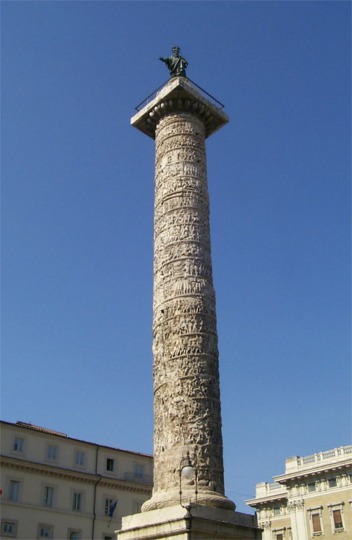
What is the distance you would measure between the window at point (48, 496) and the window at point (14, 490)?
1109 mm

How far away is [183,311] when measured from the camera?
941cm

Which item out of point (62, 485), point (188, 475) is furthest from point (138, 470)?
point (188, 475)

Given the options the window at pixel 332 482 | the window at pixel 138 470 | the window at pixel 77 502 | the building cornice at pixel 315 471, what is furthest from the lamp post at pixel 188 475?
the window at pixel 332 482

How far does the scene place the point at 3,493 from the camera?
62.8ft

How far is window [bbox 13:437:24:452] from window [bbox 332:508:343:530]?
13486 millimetres

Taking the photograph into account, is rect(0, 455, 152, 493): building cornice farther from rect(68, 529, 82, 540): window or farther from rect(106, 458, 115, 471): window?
rect(68, 529, 82, 540): window

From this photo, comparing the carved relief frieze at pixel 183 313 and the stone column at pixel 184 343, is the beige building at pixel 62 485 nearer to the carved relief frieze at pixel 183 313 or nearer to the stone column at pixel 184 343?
the stone column at pixel 184 343

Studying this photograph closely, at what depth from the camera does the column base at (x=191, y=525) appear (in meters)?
7.46

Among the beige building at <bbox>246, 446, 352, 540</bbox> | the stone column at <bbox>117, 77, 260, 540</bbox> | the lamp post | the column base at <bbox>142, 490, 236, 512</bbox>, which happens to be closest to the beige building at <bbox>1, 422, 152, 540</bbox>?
the beige building at <bbox>246, 446, 352, 540</bbox>

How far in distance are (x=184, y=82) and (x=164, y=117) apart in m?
0.76

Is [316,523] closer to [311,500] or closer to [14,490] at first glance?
[311,500]

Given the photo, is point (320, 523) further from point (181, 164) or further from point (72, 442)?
point (181, 164)

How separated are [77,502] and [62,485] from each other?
86 cm

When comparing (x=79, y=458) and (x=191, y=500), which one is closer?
(x=191, y=500)
